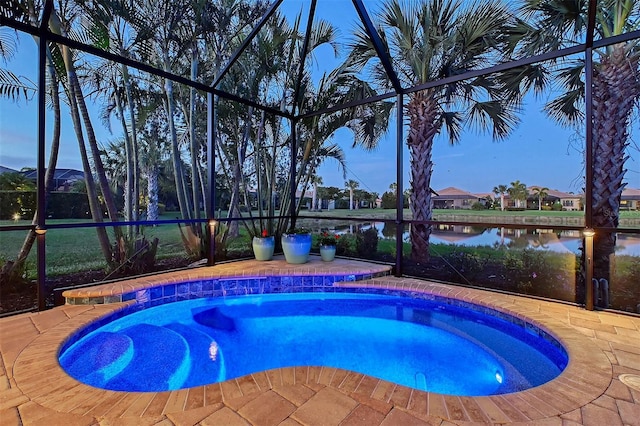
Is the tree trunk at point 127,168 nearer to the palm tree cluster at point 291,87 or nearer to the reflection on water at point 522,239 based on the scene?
the palm tree cluster at point 291,87

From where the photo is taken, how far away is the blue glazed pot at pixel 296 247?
529cm

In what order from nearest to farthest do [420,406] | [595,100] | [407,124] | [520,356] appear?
[420,406]
[520,356]
[595,100]
[407,124]

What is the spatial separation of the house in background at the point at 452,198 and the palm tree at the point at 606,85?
2.19m

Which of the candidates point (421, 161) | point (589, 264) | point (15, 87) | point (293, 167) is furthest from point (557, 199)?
point (15, 87)

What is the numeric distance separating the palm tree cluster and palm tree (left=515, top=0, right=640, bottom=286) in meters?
0.01

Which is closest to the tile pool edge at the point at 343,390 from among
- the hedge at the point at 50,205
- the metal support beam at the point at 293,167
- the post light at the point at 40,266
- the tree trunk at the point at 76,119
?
the post light at the point at 40,266

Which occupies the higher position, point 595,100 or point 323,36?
point 323,36

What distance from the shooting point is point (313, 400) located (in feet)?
5.64

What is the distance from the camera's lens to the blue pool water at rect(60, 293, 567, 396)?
7.83 feet

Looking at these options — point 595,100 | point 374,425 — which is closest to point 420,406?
point 374,425

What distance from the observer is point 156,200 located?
24.4 ft

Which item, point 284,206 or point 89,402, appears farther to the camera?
point 284,206

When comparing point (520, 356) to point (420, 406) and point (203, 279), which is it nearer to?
point (420, 406)

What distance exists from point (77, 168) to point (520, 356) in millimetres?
8342
